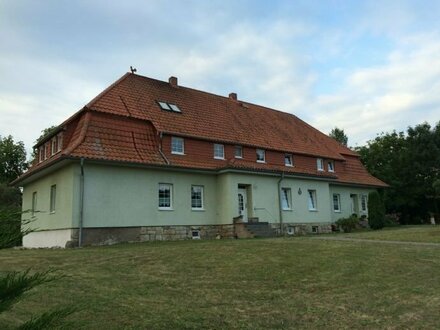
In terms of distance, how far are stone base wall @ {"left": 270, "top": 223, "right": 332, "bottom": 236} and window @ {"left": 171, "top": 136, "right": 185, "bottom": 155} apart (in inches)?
257

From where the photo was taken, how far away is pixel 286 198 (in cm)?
2650

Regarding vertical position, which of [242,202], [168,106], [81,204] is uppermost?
[168,106]

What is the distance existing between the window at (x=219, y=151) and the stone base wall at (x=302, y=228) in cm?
469

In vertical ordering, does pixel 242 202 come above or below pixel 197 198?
below

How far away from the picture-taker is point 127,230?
20.1m

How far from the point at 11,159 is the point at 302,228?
36795mm

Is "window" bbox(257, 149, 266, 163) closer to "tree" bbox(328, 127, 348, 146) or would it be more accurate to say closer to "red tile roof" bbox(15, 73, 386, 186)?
"red tile roof" bbox(15, 73, 386, 186)

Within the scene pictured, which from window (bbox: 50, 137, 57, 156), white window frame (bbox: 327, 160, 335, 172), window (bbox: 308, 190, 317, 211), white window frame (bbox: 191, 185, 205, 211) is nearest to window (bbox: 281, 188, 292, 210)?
window (bbox: 308, 190, 317, 211)

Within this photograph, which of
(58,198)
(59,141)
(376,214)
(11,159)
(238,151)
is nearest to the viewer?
(58,198)

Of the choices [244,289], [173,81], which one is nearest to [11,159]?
[173,81]

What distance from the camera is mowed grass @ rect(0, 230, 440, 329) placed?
7.00 m

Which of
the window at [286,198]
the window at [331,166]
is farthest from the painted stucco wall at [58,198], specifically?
the window at [331,166]

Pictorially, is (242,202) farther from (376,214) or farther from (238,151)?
(376,214)

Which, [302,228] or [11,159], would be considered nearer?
[302,228]
